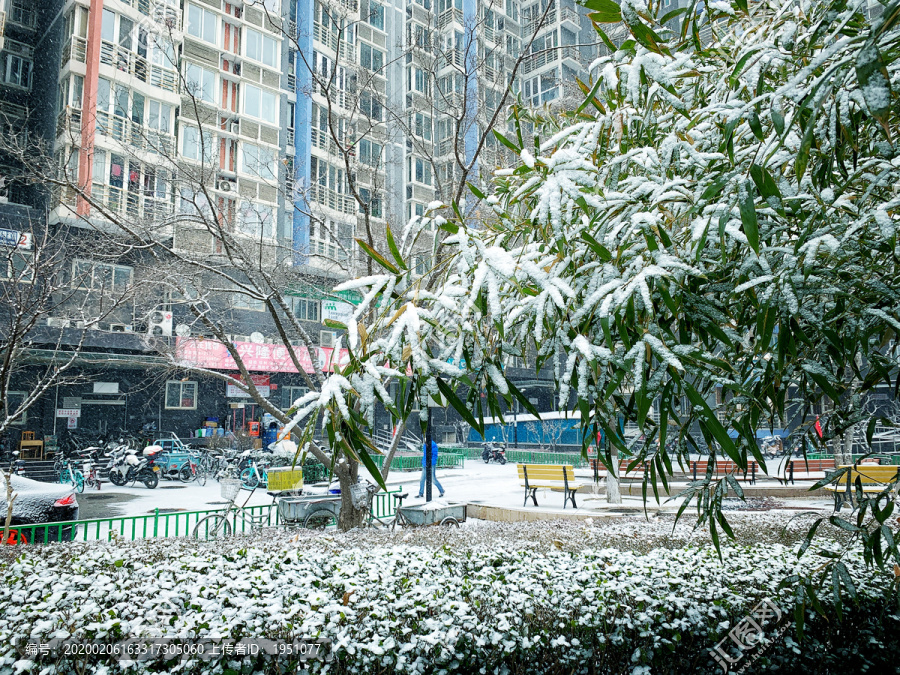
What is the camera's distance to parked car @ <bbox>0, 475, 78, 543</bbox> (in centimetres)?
823

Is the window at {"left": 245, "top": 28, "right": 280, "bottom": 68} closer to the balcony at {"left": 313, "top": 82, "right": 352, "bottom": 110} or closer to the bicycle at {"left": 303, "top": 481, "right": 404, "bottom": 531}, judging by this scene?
the balcony at {"left": 313, "top": 82, "right": 352, "bottom": 110}

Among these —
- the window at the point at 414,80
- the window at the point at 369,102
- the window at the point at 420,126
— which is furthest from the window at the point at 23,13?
the window at the point at 420,126

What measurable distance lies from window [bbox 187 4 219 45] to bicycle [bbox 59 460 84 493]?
18774 millimetres

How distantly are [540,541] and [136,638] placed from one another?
404cm

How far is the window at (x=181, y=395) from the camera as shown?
25906 mm

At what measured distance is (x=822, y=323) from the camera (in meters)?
2.57

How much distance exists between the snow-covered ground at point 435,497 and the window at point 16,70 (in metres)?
18.6

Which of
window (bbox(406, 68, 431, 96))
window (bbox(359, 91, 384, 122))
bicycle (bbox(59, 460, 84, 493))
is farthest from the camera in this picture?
window (bbox(406, 68, 431, 96))

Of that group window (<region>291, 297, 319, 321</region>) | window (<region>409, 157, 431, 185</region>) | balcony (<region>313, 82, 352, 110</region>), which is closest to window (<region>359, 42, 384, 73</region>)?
window (<region>409, 157, 431, 185</region>)

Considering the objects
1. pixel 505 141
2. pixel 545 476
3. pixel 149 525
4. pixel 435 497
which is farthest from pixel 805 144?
pixel 435 497

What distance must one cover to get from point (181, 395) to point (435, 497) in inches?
618

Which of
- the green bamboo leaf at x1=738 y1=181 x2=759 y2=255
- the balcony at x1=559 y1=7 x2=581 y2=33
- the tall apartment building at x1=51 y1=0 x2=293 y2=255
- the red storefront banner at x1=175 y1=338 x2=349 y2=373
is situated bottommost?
the green bamboo leaf at x1=738 y1=181 x2=759 y2=255

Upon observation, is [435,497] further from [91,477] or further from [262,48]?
[262,48]

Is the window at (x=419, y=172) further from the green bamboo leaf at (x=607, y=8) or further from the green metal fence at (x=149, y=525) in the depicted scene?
the green bamboo leaf at (x=607, y=8)
